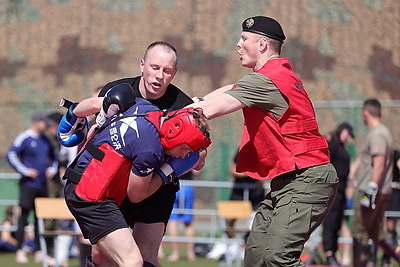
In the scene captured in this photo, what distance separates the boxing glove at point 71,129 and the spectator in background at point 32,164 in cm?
647

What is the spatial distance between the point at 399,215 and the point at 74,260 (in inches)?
196

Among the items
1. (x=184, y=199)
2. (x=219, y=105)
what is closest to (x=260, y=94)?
(x=219, y=105)

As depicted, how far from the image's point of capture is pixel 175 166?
20.1ft

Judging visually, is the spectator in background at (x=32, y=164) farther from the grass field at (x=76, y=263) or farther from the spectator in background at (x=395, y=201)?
the spectator in background at (x=395, y=201)

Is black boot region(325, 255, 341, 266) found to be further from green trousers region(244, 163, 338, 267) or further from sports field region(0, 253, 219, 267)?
green trousers region(244, 163, 338, 267)

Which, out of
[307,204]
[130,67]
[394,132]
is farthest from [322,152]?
[130,67]

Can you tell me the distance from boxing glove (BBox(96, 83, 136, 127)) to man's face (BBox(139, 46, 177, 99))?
0.49m

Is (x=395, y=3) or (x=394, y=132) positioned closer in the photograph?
(x=394, y=132)

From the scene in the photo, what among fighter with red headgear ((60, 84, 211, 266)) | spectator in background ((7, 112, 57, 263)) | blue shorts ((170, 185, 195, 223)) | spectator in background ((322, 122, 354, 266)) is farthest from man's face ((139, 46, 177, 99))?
blue shorts ((170, 185, 195, 223))

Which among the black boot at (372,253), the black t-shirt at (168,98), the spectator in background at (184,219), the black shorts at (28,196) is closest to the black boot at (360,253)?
the black boot at (372,253)

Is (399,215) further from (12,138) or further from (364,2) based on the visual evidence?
(12,138)

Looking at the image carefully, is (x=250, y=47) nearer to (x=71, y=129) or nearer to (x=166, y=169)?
(x=166, y=169)

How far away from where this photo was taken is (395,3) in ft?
72.1

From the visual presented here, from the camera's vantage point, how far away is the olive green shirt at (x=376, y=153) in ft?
35.9
